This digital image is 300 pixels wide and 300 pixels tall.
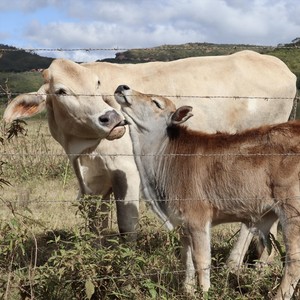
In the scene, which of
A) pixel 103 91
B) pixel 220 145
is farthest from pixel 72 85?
pixel 220 145

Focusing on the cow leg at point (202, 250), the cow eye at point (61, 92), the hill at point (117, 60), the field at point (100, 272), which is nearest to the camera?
the field at point (100, 272)

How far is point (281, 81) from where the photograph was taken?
27.0ft

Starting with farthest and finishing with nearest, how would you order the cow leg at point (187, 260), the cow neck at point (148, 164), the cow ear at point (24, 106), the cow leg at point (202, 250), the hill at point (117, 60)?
1. the hill at point (117, 60)
2. the cow ear at point (24, 106)
3. the cow neck at point (148, 164)
4. the cow leg at point (187, 260)
5. the cow leg at point (202, 250)

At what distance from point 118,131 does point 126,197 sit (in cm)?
78

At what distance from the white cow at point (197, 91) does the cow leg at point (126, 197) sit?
0.03 ft

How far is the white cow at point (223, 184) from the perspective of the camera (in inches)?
219

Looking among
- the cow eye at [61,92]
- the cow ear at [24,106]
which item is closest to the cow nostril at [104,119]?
the cow eye at [61,92]

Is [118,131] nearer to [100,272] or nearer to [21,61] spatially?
[100,272]

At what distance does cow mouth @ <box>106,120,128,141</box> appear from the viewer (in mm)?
6438

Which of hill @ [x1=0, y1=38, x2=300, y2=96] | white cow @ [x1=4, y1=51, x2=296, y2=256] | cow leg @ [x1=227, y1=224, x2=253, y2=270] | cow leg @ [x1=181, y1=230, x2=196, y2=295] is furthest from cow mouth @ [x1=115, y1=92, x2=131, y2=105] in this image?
hill @ [x1=0, y1=38, x2=300, y2=96]

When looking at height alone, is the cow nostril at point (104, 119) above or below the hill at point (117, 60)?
above

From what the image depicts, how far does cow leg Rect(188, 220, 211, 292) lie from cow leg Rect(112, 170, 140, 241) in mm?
1289

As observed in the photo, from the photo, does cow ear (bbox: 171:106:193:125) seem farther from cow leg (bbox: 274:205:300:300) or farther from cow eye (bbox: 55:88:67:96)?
cow leg (bbox: 274:205:300:300)

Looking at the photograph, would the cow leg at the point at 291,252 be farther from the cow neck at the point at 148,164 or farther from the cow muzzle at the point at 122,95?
the cow muzzle at the point at 122,95
